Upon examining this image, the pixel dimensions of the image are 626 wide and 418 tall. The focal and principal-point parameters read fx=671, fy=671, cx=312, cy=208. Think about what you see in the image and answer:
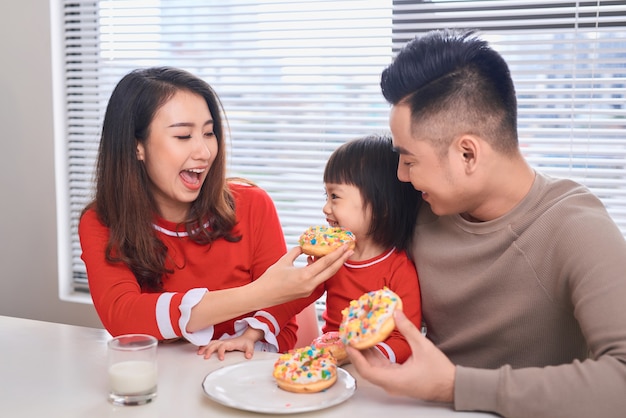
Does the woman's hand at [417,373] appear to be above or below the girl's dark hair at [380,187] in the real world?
below

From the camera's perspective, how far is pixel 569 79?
8.68ft

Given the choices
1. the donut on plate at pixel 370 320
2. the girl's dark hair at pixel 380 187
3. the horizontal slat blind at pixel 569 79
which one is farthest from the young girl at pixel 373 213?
the horizontal slat blind at pixel 569 79

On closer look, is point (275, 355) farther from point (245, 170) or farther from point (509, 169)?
point (245, 170)

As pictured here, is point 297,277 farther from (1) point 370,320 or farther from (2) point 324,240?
(1) point 370,320

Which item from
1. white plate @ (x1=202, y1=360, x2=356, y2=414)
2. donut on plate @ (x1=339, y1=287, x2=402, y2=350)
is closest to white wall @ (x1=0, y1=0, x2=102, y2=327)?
white plate @ (x1=202, y1=360, x2=356, y2=414)

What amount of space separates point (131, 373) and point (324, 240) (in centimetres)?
63

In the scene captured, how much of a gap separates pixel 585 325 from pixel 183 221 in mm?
1225

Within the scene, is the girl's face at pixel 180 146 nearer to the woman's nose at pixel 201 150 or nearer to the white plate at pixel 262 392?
the woman's nose at pixel 201 150

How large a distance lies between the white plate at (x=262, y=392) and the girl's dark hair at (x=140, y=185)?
1.86 ft

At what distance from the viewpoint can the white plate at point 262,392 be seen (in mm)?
1291

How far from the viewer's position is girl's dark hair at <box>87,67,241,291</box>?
194 centimetres

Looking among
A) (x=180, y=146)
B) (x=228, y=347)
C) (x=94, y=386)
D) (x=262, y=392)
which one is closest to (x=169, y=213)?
(x=180, y=146)

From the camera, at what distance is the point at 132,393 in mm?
1331

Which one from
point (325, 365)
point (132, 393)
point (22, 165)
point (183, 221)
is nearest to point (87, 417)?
point (132, 393)
